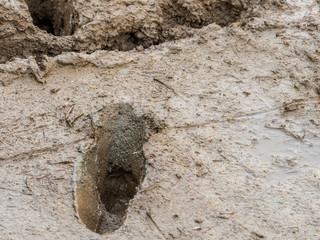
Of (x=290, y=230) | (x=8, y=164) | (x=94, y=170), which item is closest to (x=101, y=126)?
(x=94, y=170)

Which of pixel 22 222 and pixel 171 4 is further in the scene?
pixel 171 4

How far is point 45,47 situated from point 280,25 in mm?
1736

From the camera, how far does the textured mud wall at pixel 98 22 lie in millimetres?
3367

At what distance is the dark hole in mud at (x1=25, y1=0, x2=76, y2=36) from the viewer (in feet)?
11.6

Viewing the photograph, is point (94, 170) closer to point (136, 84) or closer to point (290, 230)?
point (136, 84)

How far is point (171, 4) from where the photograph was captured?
12.1ft

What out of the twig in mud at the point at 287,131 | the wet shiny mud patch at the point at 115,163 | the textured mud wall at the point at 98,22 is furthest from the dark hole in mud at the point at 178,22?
the twig in mud at the point at 287,131

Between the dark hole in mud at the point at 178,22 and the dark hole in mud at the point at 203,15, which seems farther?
the dark hole in mud at the point at 203,15

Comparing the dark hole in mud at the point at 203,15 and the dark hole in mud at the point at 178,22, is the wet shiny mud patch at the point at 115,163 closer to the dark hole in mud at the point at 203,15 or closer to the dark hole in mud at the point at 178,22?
the dark hole in mud at the point at 178,22

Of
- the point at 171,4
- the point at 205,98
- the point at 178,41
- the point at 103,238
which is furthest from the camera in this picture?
the point at 171,4

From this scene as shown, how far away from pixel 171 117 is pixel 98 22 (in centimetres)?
103

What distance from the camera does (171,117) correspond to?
2.85 meters

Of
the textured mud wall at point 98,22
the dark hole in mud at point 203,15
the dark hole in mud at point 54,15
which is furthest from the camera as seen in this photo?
the dark hole in mud at point 203,15

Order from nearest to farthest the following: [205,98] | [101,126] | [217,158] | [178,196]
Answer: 1. [178,196]
2. [217,158]
3. [101,126]
4. [205,98]
